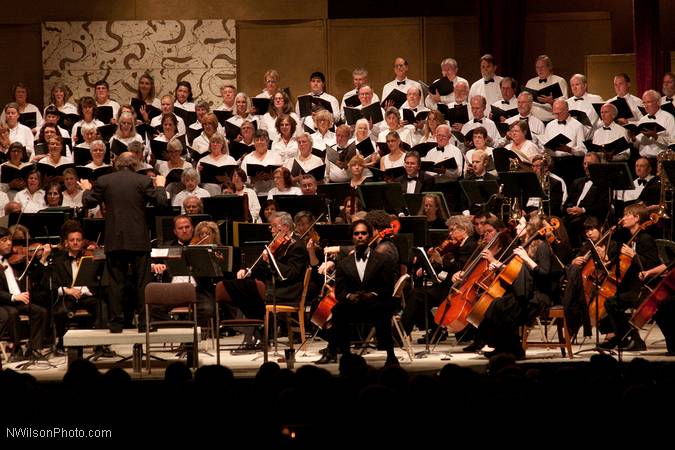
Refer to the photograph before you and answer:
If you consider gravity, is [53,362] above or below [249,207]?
below

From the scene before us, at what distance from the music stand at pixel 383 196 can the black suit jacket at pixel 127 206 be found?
1941 mm

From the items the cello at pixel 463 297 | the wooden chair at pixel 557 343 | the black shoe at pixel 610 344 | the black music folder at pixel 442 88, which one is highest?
the black music folder at pixel 442 88

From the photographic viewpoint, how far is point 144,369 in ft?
26.2

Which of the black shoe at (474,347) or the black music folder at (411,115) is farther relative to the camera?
the black music folder at (411,115)

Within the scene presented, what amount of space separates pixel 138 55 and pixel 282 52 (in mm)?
1766

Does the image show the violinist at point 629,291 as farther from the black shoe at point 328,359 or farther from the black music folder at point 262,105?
the black music folder at point 262,105

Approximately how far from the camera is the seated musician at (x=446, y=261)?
9.04 meters

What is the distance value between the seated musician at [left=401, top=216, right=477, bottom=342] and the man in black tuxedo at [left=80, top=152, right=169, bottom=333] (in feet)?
7.20

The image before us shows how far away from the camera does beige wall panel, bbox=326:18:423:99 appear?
14266mm

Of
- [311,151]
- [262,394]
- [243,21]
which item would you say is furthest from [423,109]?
[262,394]

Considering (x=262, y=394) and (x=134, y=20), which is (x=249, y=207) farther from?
(x=262, y=394)

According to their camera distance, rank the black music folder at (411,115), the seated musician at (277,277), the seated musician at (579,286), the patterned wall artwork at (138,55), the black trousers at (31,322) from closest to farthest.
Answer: the seated musician at (579,286) < the black trousers at (31,322) < the seated musician at (277,277) < the black music folder at (411,115) < the patterned wall artwork at (138,55)

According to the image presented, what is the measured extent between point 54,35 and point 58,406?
404 inches

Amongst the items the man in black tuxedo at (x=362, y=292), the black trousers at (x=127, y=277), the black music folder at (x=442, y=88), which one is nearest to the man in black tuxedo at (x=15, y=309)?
the black trousers at (x=127, y=277)
